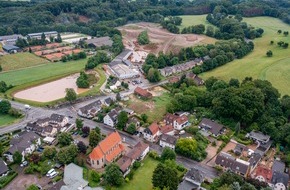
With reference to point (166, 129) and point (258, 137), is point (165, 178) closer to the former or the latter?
point (166, 129)

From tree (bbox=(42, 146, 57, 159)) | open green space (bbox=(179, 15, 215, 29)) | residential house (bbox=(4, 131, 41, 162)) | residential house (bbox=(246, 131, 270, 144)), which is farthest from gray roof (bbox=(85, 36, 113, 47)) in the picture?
residential house (bbox=(246, 131, 270, 144))

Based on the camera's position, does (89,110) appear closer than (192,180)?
No

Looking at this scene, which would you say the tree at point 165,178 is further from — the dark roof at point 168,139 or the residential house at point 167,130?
the residential house at point 167,130

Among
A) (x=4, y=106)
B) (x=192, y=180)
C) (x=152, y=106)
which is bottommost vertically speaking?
(x=152, y=106)

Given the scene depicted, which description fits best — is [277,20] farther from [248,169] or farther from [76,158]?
[76,158]

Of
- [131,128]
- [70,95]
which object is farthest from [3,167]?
[70,95]

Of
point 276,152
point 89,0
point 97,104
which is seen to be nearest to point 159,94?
point 97,104
